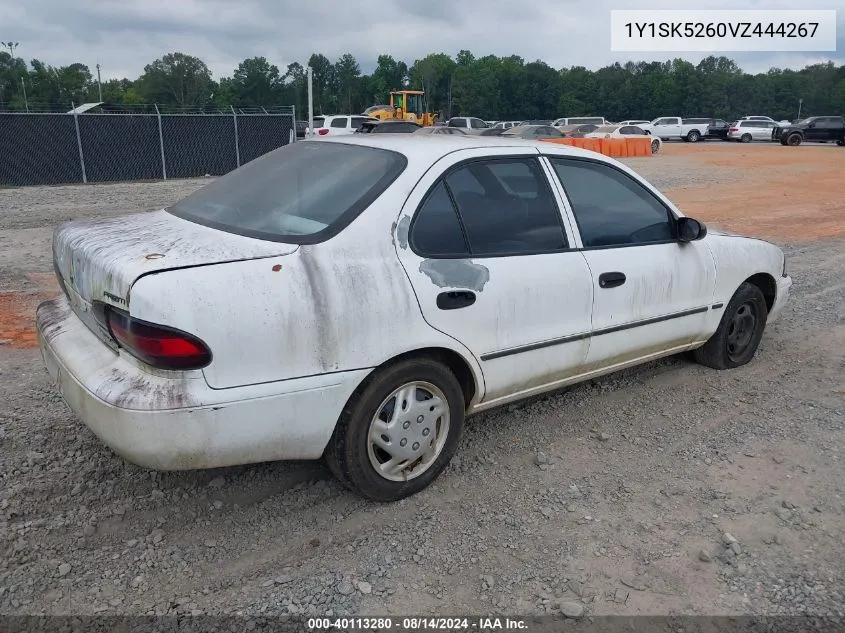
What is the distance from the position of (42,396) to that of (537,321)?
2.98 meters

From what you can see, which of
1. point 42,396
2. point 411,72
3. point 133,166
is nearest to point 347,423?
point 42,396

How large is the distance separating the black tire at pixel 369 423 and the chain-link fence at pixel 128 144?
16.4 metres

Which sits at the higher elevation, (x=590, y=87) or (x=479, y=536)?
(x=590, y=87)

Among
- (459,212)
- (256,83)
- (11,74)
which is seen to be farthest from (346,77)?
(459,212)

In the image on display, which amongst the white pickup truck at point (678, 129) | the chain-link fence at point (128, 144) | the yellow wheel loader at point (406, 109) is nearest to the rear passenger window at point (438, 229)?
the chain-link fence at point (128, 144)

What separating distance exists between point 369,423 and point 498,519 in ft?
2.45

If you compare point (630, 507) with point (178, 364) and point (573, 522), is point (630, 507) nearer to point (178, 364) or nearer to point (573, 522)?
point (573, 522)

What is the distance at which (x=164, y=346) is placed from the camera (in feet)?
8.59

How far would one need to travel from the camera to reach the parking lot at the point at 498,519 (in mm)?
2760

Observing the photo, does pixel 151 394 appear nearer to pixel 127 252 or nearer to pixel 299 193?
pixel 127 252

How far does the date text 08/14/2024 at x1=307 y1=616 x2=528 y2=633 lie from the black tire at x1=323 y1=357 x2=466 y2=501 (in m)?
0.69

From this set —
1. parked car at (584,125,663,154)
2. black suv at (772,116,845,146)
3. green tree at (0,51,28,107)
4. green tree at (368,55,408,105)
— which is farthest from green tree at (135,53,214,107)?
black suv at (772,116,845,146)

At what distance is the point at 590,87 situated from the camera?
3772 inches

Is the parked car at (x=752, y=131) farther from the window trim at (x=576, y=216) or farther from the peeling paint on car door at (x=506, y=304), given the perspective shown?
the peeling paint on car door at (x=506, y=304)
